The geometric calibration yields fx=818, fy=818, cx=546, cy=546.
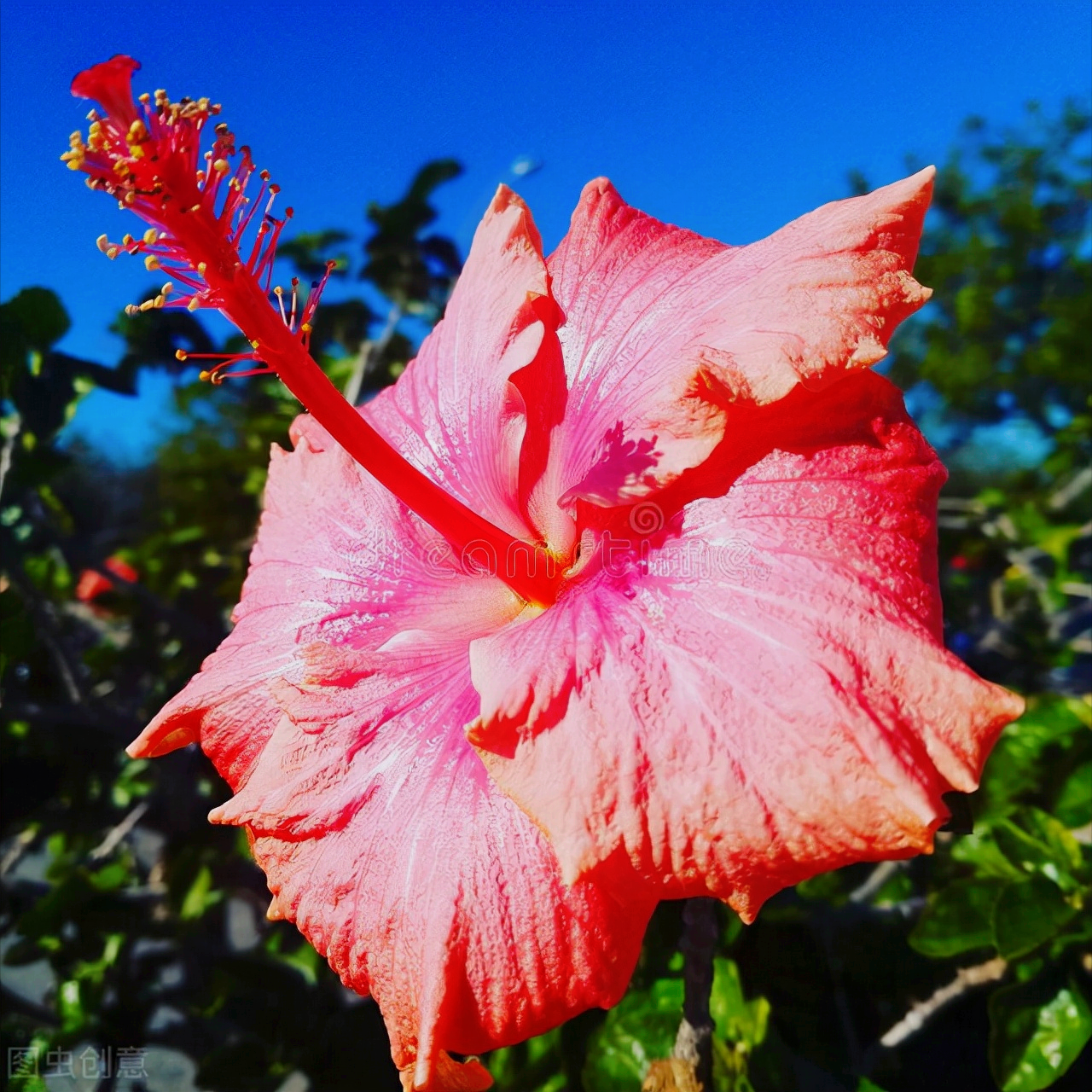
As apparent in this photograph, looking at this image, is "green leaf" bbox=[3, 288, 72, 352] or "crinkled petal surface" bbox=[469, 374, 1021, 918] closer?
"crinkled petal surface" bbox=[469, 374, 1021, 918]

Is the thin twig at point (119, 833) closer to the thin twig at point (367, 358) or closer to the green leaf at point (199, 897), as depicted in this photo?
the green leaf at point (199, 897)

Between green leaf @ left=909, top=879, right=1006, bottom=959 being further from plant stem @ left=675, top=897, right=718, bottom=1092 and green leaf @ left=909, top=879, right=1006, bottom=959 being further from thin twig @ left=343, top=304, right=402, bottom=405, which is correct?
thin twig @ left=343, top=304, right=402, bottom=405

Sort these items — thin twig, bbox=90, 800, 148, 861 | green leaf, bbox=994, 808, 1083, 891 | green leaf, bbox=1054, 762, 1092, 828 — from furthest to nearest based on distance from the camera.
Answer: thin twig, bbox=90, 800, 148, 861 → green leaf, bbox=1054, 762, 1092, 828 → green leaf, bbox=994, 808, 1083, 891

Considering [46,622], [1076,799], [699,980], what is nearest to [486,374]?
[699,980]

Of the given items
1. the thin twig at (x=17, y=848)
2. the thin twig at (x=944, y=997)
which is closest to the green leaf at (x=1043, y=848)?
the thin twig at (x=944, y=997)

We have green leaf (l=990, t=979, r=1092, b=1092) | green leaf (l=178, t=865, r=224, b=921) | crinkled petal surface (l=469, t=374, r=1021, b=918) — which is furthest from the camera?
green leaf (l=178, t=865, r=224, b=921)

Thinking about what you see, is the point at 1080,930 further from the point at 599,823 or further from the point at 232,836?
the point at 232,836

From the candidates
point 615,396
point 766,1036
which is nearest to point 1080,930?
point 766,1036

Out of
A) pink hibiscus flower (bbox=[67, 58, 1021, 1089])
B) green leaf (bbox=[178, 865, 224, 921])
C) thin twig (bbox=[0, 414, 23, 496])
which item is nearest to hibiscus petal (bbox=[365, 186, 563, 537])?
pink hibiscus flower (bbox=[67, 58, 1021, 1089])

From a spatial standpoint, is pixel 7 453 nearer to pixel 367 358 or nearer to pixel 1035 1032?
pixel 367 358
